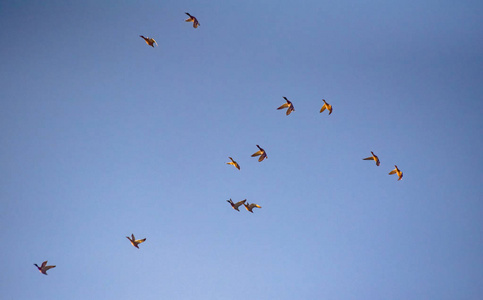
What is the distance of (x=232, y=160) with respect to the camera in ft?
111

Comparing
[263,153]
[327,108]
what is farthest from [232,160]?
[327,108]

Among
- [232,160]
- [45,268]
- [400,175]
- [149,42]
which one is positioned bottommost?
[45,268]

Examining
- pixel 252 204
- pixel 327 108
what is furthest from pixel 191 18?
pixel 252 204

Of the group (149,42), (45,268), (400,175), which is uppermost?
(149,42)

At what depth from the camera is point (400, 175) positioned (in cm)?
3566

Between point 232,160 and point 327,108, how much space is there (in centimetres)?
877

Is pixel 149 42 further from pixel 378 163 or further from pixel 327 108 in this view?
pixel 378 163

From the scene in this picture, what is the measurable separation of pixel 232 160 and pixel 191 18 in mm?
11789

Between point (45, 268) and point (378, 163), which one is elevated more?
point (378, 163)

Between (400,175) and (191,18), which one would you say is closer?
(191,18)

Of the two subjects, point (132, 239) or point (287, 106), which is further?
point (132, 239)

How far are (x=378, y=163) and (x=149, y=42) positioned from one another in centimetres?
2124

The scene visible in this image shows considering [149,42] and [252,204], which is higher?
[149,42]

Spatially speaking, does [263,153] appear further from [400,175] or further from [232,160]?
[400,175]
